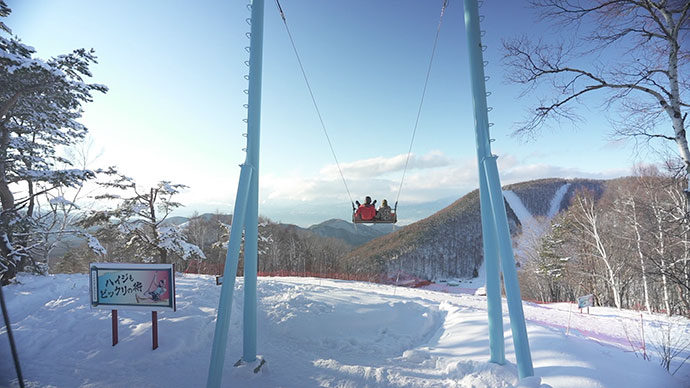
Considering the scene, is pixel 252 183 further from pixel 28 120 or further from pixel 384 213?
pixel 28 120

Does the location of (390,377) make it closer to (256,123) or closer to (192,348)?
(192,348)

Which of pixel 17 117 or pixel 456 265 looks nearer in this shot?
pixel 17 117

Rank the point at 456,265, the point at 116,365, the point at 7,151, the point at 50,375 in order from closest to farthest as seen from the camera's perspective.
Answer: the point at 50,375 < the point at 116,365 < the point at 7,151 < the point at 456,265

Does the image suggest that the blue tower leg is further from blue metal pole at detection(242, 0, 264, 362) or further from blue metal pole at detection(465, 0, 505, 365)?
blue metal pole at detection(242, 0, 264, 362)

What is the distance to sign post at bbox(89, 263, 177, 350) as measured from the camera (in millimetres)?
4730

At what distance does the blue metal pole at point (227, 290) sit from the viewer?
3375mm

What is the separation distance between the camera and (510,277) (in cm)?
357

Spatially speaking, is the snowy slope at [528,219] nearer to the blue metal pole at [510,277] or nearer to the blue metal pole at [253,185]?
the blue metal pole at [510,277]

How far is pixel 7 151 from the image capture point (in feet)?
28.5

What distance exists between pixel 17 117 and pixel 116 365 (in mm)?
10168

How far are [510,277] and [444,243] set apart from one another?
231ft

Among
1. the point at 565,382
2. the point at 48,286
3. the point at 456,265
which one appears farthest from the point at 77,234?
the point at 456,265

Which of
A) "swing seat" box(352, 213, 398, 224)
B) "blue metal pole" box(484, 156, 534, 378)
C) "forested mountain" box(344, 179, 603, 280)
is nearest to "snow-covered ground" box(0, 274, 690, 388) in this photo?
"blue metal pole" box(484, 156, 534, 378)

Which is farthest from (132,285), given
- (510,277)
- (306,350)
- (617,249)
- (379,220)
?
(617,249)
